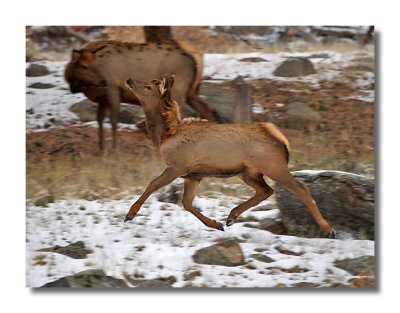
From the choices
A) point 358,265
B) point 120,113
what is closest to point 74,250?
point 120,113

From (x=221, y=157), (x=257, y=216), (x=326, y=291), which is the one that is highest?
(x=221, y=157)

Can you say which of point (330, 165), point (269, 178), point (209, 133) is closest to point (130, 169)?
point (209, 133)

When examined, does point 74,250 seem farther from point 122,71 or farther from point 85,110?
point 122,71

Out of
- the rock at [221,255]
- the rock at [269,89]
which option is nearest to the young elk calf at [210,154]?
the rock at [221,255]

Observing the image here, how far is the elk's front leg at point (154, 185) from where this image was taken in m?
4.56

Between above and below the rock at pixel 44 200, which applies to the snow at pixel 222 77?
above

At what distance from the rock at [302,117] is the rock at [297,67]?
0.17 metres

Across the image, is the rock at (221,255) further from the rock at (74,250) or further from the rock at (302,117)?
the rock at (302,117)

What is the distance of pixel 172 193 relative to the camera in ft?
15.1

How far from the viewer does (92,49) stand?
4.63 m

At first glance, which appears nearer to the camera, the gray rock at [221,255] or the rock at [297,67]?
the gray rock at [221,255]

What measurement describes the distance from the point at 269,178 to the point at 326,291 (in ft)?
2.22

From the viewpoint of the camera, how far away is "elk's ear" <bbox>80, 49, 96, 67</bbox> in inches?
182
